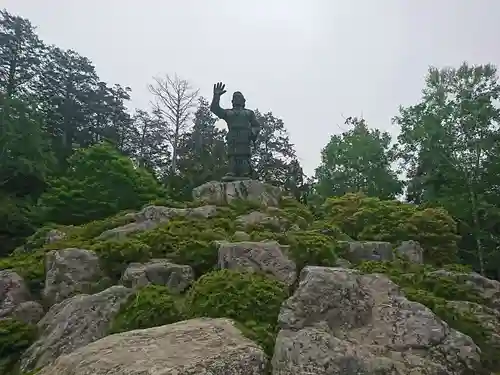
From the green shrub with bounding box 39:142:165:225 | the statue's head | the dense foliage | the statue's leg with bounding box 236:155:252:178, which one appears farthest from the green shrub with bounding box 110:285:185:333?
the green shrub with bounding box 39:142:165:225

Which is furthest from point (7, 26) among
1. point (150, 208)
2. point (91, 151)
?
point (150, 208)

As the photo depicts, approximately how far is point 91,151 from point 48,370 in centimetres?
1364

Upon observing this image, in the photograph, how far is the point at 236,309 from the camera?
4984 mm

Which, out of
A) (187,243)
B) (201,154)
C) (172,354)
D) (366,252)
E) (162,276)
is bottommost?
(172,354)

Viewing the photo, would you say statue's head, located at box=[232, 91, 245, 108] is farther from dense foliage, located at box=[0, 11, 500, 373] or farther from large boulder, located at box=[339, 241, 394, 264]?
large boulder, located at box=[339, 241, 394, 264]

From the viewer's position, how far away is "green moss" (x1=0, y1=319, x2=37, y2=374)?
18.7 ft

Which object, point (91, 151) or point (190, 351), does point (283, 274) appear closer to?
point (190, 351)

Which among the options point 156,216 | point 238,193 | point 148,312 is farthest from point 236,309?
point 238,193

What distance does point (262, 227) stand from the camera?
9.14 m

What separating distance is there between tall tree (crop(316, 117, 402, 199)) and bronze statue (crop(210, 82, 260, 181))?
13328 millimetres

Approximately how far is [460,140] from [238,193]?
42.7 feet

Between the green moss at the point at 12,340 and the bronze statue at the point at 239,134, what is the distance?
6.62 m

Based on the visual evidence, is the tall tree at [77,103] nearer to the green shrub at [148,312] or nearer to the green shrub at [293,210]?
the green shrub at [293,210]

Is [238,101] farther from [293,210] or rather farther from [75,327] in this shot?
[75,327]
